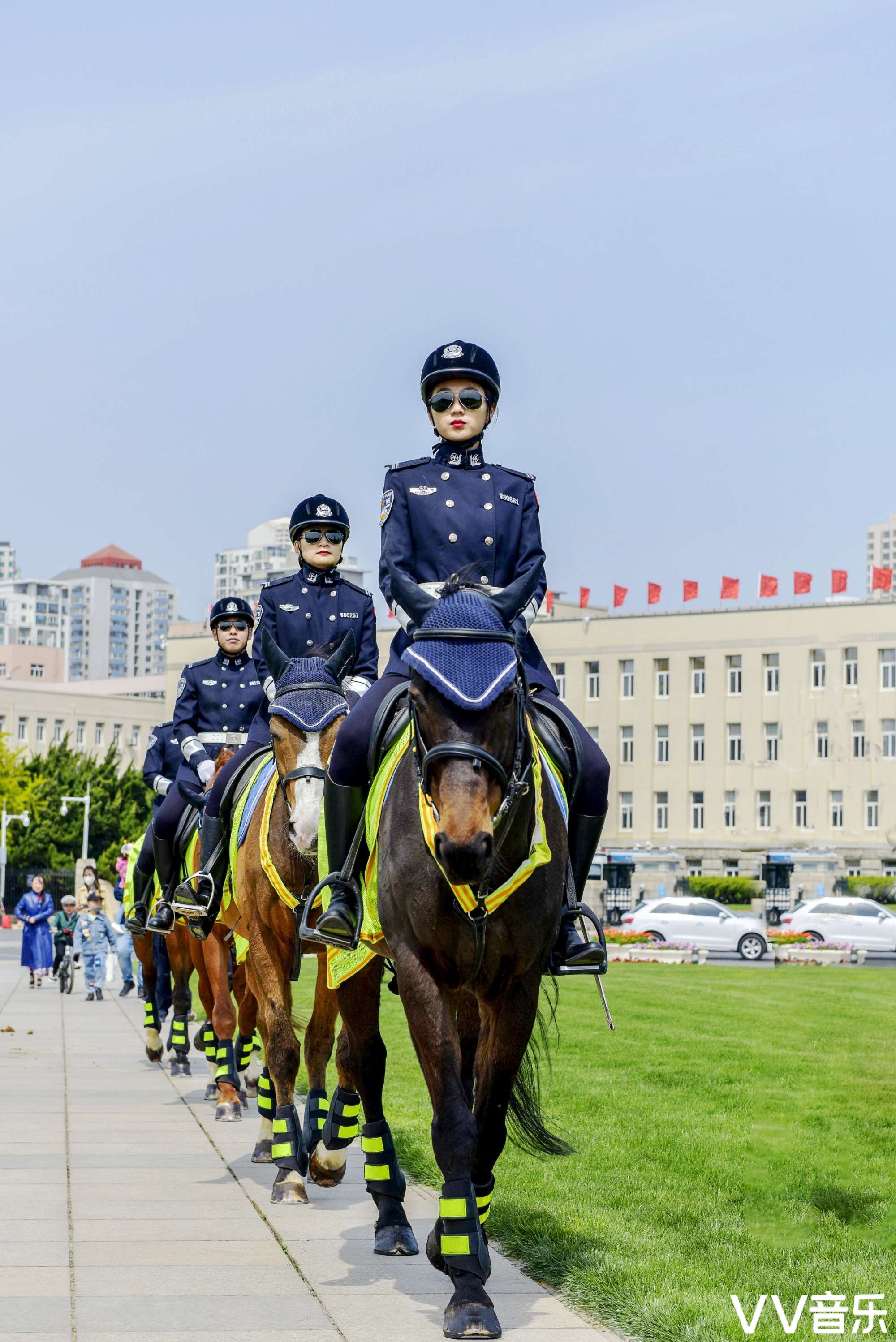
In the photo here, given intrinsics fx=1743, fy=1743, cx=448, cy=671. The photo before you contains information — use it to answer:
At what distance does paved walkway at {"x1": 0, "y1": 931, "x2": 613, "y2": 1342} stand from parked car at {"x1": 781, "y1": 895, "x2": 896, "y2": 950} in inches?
1587

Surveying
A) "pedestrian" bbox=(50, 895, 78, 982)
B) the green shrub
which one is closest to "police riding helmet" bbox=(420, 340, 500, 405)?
"pedestrian" bbox=(50, 895, 78, 982)

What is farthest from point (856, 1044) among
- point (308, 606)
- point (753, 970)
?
point (753, 970)

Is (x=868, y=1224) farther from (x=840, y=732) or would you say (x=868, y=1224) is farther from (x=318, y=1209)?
(x=840, y=732)

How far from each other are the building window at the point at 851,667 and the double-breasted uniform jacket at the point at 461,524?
92390 millimetres

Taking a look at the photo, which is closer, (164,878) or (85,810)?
(164,878)

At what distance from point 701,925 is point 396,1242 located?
4041cm

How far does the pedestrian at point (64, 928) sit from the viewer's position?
99.2 feet

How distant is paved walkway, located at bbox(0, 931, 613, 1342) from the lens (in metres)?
6.21

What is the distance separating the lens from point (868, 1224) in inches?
309

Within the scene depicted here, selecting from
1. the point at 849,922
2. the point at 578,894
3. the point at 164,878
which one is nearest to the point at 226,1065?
the point at 164,878

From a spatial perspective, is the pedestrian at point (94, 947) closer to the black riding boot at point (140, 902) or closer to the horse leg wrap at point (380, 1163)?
the black riding boot at point (140, 902)

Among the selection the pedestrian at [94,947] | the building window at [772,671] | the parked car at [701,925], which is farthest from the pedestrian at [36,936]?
the building window at [772,671]

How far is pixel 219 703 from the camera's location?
43.3 ft

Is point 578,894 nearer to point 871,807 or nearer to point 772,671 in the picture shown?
point 871,807
